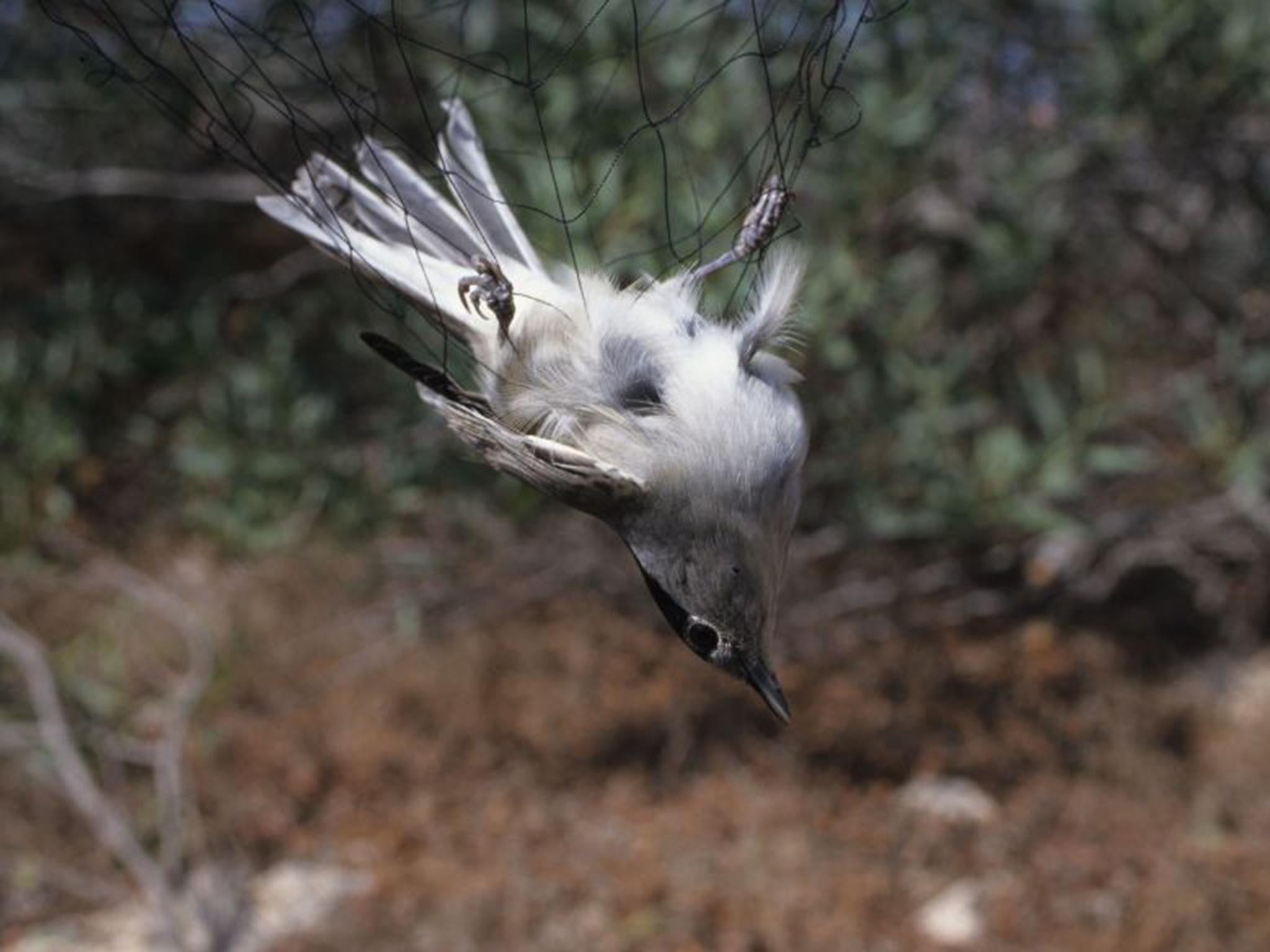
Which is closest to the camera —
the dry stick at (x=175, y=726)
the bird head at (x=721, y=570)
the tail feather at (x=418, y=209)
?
the bird head at (x=721, y=570)

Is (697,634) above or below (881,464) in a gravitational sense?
below

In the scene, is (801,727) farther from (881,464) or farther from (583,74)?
(583,74)

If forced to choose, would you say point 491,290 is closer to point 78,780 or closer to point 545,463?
point 545,463

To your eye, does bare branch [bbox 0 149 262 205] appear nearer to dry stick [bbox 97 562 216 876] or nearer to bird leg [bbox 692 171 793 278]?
dry stick [bbox 97 562 216 876]

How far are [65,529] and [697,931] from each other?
2312mm

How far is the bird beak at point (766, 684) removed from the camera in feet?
3.31

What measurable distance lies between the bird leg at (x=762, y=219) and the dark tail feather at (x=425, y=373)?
21 cm

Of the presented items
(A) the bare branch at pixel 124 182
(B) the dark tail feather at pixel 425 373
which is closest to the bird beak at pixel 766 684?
(B) the dark tail feather at pixel 425 373

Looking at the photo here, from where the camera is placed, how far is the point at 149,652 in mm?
4973

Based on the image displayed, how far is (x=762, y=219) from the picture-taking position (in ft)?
3.48

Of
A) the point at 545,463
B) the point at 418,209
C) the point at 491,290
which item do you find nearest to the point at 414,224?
the point at 418,209

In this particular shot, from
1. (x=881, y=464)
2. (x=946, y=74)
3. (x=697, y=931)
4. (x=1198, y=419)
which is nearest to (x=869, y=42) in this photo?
(x=946, y=74)

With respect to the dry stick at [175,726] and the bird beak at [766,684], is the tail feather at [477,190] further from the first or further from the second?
the dry stick at [175,726]

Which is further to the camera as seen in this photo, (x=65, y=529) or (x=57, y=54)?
(x=65, y=529)
